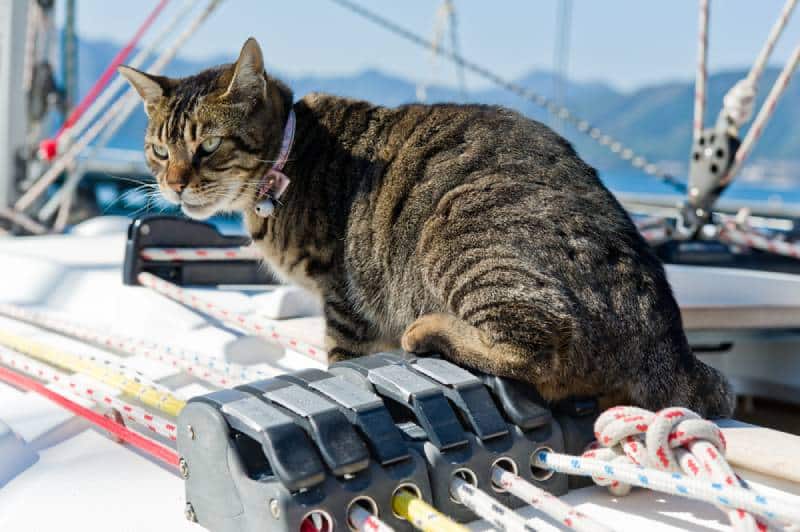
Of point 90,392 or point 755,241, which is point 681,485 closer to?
point 90,392

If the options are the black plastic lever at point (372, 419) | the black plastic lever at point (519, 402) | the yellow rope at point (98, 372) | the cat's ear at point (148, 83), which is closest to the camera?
the black plastic lever at point (372, 419)

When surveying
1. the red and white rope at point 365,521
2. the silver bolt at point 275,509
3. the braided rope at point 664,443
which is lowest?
the red and white rope at point 365,521

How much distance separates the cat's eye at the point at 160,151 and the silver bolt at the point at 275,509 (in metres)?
0.96

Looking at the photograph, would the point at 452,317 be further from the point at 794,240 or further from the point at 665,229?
the point at 794,240

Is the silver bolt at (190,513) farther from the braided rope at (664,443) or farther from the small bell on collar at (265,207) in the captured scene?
the small bell on collar at (265,207)

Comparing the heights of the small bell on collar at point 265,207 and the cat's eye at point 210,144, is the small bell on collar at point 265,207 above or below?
below

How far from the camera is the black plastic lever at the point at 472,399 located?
978 mm

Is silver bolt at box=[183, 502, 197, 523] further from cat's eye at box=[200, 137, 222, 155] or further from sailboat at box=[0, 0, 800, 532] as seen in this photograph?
cat's eye at box=[200, 137, 222, 155]

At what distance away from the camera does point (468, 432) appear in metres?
0.98

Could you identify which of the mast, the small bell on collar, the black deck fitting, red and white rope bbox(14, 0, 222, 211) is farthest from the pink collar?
the mast

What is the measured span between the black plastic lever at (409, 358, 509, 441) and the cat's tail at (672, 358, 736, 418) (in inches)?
12.3

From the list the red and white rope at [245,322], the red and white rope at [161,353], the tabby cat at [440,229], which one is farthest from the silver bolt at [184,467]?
the red and white rope at [245,322]

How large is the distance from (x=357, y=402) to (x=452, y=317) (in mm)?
390

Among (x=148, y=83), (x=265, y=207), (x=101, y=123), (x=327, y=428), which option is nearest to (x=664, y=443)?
(x=327, y=428)
